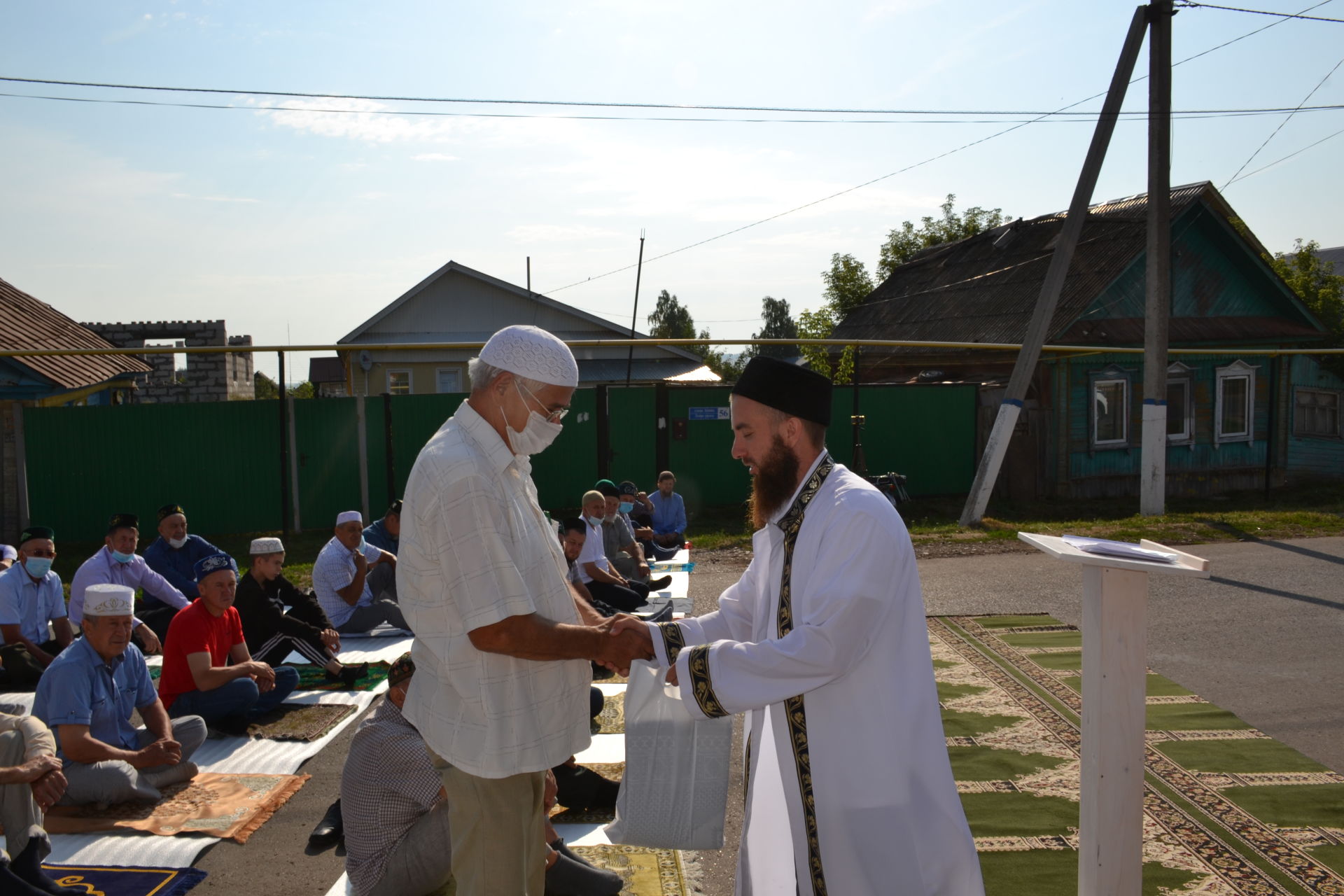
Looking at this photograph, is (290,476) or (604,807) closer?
(604,807)

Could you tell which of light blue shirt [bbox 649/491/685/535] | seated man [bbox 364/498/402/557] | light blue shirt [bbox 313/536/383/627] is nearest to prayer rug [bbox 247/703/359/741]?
light blue shirt [bbox 313/536/383/627]

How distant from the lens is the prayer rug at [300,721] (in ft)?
20.1

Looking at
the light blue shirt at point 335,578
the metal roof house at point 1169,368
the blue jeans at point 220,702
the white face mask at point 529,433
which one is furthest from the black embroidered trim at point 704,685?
the metal roof house at point 1169,368

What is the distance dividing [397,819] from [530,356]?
2225mm

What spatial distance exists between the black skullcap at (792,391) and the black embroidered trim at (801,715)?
0.17m

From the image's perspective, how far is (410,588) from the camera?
8.91 feet

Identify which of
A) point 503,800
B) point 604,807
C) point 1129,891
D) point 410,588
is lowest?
point 604,807

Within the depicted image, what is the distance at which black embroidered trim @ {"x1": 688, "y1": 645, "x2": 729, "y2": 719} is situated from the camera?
2.74 metres

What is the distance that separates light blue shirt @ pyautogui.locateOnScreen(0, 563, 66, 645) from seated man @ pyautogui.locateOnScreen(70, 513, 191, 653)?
7.3 inches

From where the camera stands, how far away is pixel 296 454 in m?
14.1

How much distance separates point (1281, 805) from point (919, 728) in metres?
3.18

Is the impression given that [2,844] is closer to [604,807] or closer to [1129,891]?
[604,807]

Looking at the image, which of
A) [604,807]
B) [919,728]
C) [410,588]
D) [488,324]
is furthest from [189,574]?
[488,324]

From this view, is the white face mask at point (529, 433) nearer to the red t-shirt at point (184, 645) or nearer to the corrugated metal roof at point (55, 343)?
the red t-shirt at point (184, 645)
